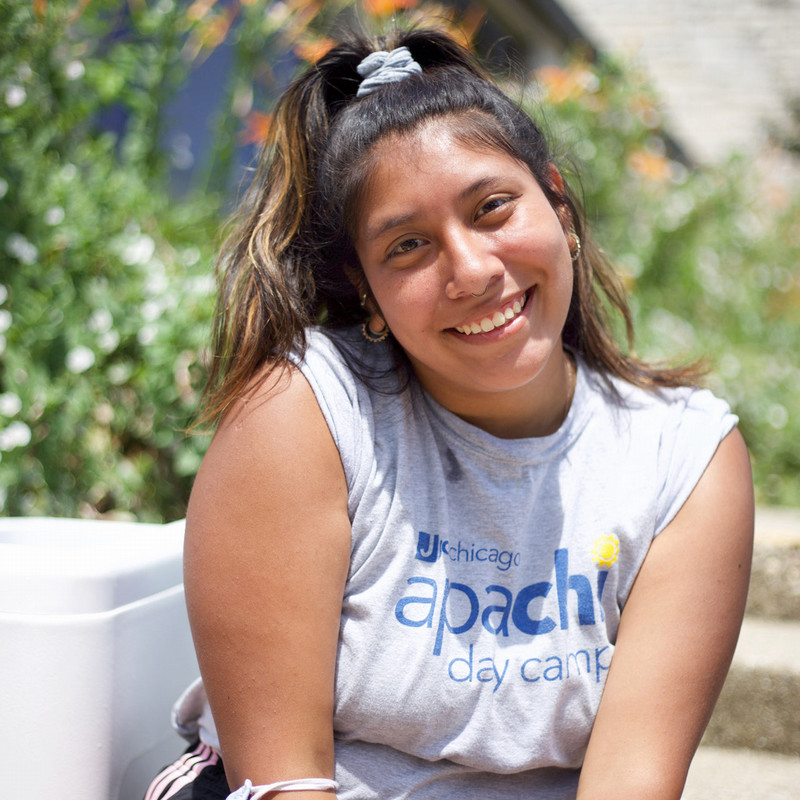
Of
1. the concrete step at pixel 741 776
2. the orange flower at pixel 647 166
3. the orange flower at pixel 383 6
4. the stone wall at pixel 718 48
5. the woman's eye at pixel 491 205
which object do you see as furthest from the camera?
the stone wall at pixel 718 48

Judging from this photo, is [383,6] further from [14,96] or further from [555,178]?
[555,178]

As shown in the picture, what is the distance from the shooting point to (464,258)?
1296mm

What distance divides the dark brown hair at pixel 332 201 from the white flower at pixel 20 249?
0.91 metres

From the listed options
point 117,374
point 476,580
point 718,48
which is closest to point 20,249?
point 117,374

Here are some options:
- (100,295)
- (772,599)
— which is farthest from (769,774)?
(100,295)

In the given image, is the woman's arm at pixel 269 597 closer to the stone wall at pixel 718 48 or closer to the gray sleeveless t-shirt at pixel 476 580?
the gray sleeveless t-shirt at pixel 476 580

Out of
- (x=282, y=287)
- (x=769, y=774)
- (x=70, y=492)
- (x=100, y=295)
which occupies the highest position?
(x=282, y=287)

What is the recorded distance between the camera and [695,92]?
26.8ft

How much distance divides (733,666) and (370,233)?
1.39 m

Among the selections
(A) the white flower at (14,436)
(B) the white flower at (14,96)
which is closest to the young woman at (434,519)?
(A) the white flower at (14,436)

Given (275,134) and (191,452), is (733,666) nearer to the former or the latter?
(191,452)

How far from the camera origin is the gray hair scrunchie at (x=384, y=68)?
56.2 inches

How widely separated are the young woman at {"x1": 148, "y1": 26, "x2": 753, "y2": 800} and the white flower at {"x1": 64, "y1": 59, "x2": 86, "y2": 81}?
1.40 m

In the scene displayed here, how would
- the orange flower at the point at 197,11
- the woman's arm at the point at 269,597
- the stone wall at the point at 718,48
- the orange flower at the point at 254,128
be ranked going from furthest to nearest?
the stone wall at the point at 718,48, the orange flower at the point at 254,128, the orange flower at the point at 197,11, the woman's arm at the point at 269,597
